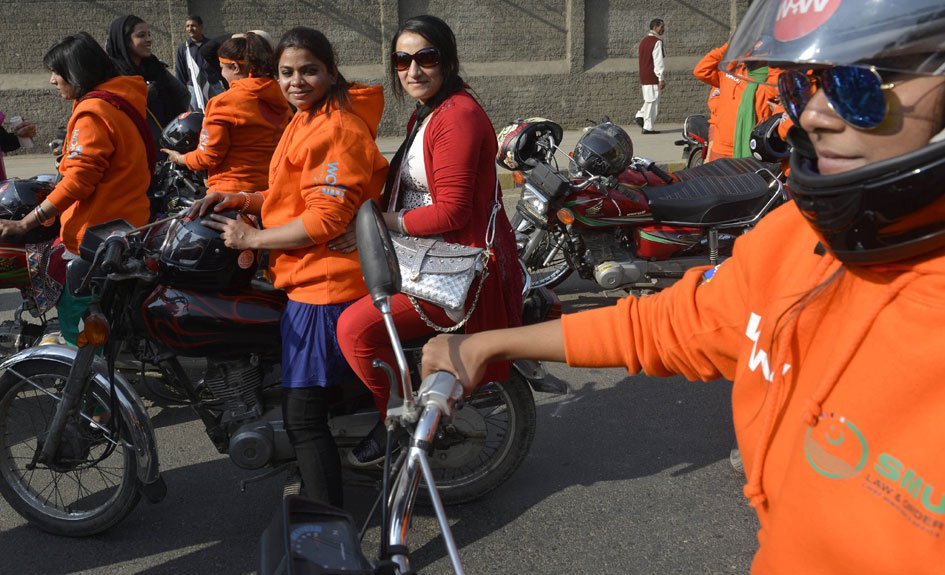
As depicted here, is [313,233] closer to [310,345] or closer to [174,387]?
[310,345]

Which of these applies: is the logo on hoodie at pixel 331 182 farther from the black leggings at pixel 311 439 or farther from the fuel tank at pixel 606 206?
the fuel tank at pixel 606 206

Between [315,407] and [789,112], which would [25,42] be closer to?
[315,407]

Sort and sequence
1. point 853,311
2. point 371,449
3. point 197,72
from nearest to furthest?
point 853,311 → point 371,449 → point 197,72

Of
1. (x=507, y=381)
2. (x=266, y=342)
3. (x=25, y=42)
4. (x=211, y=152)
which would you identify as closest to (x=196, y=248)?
(x=266, y=342)

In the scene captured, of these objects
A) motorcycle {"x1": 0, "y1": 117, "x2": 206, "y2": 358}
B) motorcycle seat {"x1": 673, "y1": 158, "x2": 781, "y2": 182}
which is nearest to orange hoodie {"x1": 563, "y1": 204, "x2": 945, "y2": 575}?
motorcycle {"x1": 0, "y1": 117, "x2": 206, "y2": 358}

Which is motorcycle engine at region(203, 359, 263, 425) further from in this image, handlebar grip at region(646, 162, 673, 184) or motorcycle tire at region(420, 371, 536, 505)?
handlebar grip at region(646, 162, 673, 184)

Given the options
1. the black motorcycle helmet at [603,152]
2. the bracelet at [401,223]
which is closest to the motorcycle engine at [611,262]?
the black motorcycle helmet at [603,152]

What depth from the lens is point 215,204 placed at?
3.16m

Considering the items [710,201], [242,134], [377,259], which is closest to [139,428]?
[242,134]

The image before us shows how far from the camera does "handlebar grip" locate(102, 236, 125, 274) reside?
293 centimetres

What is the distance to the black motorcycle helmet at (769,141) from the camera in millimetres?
5422

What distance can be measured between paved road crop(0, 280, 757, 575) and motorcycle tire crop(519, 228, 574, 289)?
1604 millimetres

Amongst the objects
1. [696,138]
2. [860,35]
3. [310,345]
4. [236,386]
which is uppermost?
[860,35]

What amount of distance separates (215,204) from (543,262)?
2.96 meters
